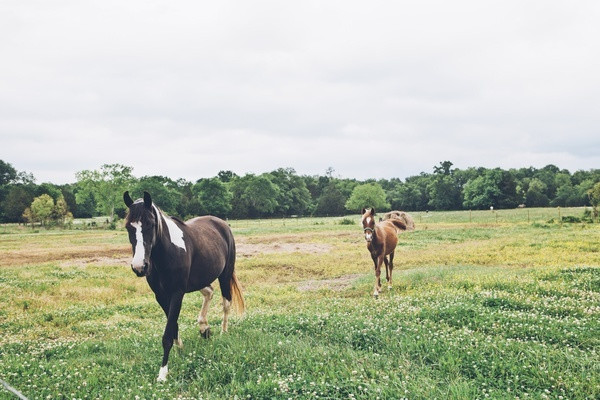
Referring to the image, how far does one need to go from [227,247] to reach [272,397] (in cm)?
492

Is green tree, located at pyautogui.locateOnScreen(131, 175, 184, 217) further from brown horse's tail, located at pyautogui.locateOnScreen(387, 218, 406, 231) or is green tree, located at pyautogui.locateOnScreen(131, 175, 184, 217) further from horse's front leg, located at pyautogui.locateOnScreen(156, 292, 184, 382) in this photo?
horse's front leg, located at pyautogui.locateOnScreen(156, 292, 184, 382)

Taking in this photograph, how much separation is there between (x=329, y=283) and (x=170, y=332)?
35.0 ft

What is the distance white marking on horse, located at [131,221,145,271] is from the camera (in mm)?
5929

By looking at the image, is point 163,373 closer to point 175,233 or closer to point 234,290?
point 175,233

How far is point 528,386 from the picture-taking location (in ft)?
17.5

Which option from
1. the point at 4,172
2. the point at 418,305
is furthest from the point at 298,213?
the point at 418,305

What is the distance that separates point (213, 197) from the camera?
11431cm

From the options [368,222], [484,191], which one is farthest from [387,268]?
[484,191]

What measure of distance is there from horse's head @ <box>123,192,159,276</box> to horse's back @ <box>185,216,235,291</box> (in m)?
1.60

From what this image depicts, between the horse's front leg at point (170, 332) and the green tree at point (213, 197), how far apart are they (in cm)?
10713

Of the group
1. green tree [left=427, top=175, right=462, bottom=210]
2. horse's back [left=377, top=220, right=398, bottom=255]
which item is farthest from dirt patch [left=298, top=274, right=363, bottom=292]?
green tree [left=427, top=175, right=462, bottom=210]

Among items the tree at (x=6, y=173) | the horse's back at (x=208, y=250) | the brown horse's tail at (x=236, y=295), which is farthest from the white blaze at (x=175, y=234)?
the tree at (x=6, y=173)

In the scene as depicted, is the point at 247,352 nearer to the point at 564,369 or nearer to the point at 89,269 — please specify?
the point at 564,369

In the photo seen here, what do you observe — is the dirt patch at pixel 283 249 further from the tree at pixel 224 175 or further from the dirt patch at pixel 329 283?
the tree at pixel 224 175
